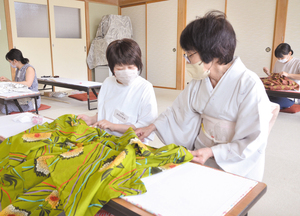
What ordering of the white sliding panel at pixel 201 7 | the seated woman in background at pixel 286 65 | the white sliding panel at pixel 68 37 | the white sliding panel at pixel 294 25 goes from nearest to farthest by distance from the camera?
the seated woman in background at pixel 286 65
the white sliding panel at pixel 294 25
the white sliding panel at pixel 201 7
the white sliding panel at pixel 68 37

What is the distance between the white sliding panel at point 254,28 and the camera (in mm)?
5426

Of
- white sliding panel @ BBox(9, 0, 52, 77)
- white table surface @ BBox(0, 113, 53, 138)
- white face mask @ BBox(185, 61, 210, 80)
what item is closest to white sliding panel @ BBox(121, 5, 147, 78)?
white sliding panel @ BBox(9, 0, 52, 77)

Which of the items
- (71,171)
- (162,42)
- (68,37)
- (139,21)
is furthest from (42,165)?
(139,21)

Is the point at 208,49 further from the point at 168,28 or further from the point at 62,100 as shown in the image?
the point at 168,28

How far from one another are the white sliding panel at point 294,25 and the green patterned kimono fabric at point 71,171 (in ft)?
16.6

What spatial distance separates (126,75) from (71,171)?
91cm

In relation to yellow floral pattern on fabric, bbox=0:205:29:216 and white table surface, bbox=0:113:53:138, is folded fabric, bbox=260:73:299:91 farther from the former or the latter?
yellow floral pattern on fabric, bbox=0:205:29:216

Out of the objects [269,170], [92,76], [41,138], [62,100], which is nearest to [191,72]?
[41,138]

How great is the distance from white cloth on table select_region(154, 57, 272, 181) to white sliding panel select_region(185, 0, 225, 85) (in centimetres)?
512

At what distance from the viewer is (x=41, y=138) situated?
1.28 meters

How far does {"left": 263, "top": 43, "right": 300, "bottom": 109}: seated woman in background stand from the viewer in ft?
13.9

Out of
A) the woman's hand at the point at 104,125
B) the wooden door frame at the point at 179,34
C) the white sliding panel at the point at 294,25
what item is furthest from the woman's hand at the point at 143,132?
the wooden door frame at the point at 179,34

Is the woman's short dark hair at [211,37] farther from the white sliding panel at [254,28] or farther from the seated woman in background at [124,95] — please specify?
the white sliding panel at [254,28]

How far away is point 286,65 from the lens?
14.6 ft
